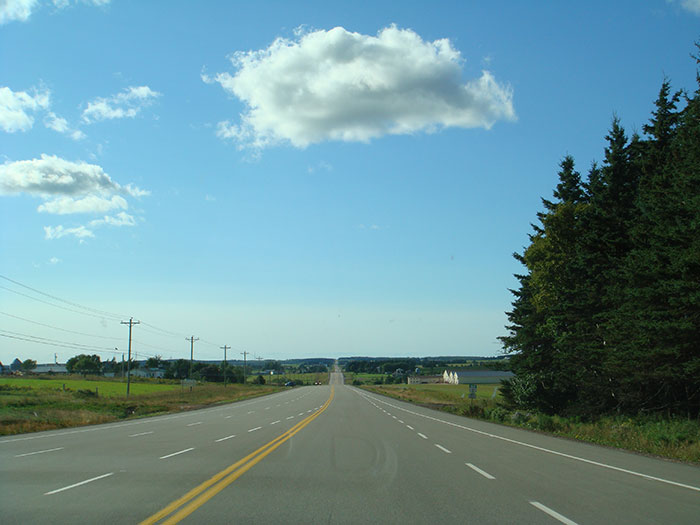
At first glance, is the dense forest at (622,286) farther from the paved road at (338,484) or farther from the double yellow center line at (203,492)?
the double yellow center line at (203,492)

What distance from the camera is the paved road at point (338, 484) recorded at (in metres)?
7.54

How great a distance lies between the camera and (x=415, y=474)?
11.2 meters

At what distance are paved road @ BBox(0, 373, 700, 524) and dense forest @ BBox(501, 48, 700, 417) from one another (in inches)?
273

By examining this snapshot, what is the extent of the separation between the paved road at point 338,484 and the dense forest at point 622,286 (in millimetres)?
6947

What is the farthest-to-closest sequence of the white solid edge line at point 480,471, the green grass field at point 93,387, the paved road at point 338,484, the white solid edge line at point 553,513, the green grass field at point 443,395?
1. the green grass field at point 93,387
2. the green grass field at point 443,395
3. the white solid edge line at point 480,471
4. the paved road at point 338,484
5. the white solid edge line at point 553,513

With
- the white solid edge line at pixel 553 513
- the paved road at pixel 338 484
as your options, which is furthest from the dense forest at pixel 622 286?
the white solid edge line at pixel 553 513

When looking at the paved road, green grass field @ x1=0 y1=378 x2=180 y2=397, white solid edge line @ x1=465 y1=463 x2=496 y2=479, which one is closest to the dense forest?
the paved road

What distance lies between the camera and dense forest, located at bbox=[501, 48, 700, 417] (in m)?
20.6

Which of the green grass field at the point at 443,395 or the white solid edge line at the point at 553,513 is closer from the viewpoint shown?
the white solid edge line at the point at 553,513

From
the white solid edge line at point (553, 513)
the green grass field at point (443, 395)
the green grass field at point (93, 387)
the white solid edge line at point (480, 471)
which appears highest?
the white solid edge line at point (553, 513)

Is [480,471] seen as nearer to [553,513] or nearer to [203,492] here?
[553,513]

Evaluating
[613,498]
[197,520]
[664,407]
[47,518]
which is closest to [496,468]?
[613,498]

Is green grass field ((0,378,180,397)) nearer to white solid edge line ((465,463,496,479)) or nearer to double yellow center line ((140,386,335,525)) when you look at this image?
double yellow center line ((140,386,335,525))

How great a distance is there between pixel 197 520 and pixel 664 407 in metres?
25.1
